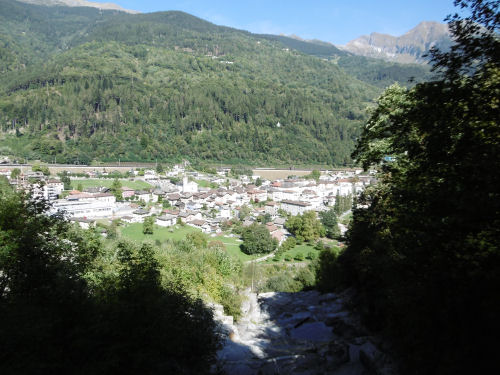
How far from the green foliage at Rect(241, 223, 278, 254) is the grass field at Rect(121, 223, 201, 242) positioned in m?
9.90

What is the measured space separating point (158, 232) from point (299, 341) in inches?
1601

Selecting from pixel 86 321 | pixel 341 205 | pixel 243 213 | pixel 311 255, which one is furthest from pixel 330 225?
pixel 86 321

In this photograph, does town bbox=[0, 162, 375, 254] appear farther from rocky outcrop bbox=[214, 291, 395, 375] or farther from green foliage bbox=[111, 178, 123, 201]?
rocky outcrop bbox=[214, 291, 395, 375]

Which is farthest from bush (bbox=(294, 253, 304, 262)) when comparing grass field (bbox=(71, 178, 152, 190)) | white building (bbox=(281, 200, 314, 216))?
grass field (bbox=(71, 178, 152, 190))

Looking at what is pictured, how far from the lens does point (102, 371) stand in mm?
5102

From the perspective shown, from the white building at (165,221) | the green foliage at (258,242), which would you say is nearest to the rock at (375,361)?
the green foliage at (258,242)

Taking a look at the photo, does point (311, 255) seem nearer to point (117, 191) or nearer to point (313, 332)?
point (313, 332)

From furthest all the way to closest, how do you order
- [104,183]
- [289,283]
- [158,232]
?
[104,183]
[158,232]
[289,283]

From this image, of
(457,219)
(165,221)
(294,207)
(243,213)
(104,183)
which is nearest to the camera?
(457,219)

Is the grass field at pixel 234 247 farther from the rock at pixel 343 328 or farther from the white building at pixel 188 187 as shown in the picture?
the white building at pixel 188 187

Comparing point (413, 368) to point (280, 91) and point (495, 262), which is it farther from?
point (280, 91)

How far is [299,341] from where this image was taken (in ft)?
39.0

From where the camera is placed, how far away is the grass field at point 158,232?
149ft

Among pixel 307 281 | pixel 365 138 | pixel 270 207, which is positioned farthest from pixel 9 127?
pixel 365 138
